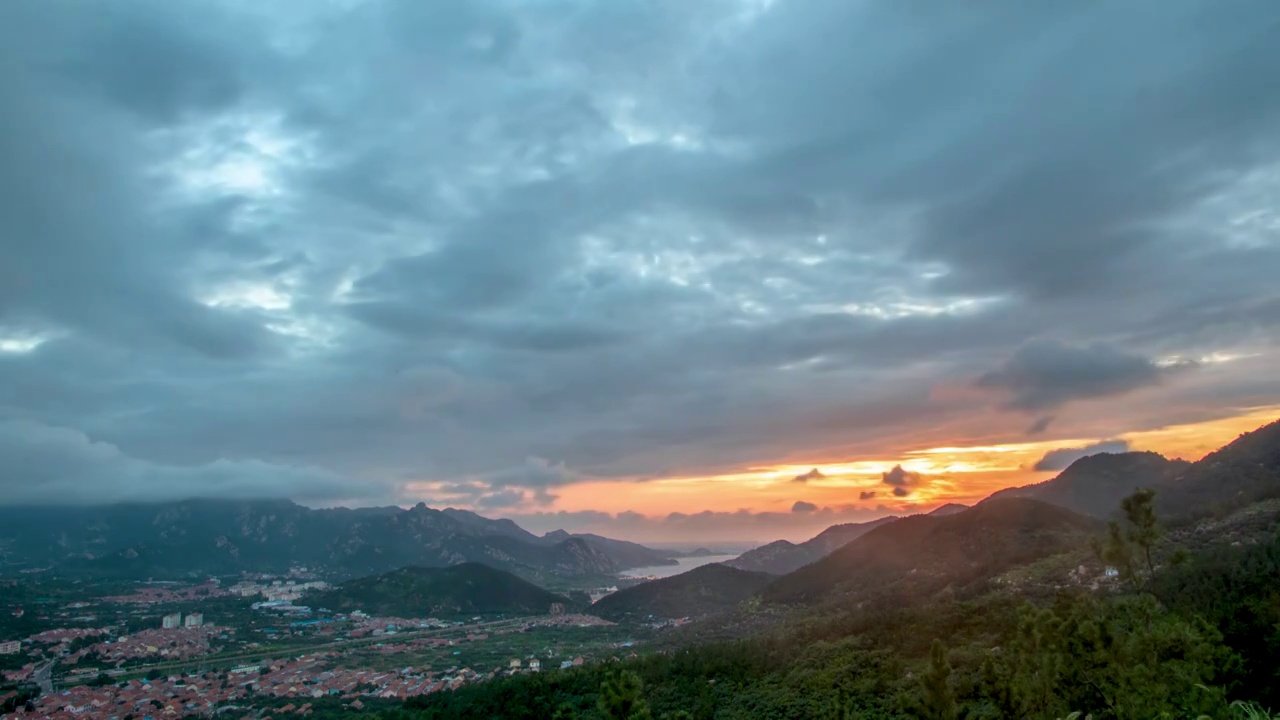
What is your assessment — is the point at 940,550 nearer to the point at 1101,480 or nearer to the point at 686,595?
the point at 1101,480

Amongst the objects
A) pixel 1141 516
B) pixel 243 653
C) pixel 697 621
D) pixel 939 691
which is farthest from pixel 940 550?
pixel 243 653

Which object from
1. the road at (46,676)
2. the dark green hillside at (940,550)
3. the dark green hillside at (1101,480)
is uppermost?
the dark green hillside at (1101,480)

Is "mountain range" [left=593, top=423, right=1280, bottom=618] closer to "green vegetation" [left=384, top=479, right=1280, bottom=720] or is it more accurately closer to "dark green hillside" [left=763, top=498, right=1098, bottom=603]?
"dark green hillside" [left=763, top=498, right=1098, bottom=603]

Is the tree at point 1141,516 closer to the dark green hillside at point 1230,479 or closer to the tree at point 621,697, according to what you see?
the tree at point 621,697

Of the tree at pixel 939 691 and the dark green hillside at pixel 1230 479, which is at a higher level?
the dark green hillside at pixel 1230 479

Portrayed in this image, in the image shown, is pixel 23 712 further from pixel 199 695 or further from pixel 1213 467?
pixel 1213 467

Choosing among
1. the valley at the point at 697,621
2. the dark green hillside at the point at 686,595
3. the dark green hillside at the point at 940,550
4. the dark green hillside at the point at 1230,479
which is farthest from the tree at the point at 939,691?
the dark green hillside at the point at 686,595
